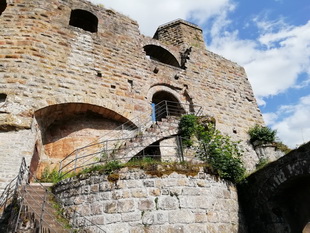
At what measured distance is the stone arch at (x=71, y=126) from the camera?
30.7 ft

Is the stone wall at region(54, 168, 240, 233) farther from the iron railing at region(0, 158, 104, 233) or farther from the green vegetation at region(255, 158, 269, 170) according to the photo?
the green vegetation at region(255, 158, 269, 170)

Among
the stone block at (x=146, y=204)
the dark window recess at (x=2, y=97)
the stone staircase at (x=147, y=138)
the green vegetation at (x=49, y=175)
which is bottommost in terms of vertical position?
the stone block at (x=146, y=204)

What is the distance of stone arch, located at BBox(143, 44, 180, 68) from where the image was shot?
14.8 m

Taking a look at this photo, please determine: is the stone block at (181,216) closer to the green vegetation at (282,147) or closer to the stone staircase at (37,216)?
the stone staircase at (37,216)

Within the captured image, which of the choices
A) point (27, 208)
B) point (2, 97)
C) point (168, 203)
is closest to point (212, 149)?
point (168, 203)

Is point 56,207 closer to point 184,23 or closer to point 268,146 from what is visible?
point 268,146

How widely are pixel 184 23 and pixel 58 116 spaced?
10.5 metres

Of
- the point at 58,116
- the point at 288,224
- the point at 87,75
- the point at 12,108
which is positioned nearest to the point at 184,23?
the point at 87,75

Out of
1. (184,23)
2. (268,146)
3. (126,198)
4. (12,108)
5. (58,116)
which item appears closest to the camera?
(126,198)

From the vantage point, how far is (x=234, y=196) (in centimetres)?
723

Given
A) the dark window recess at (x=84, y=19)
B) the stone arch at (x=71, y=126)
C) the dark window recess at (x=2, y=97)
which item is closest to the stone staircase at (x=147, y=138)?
the stone arch at (x=71, y=126)

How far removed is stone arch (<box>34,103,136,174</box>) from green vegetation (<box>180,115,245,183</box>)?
222 centimetres

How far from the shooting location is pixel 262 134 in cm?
1314

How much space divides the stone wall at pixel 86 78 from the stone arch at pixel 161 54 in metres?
0.23
